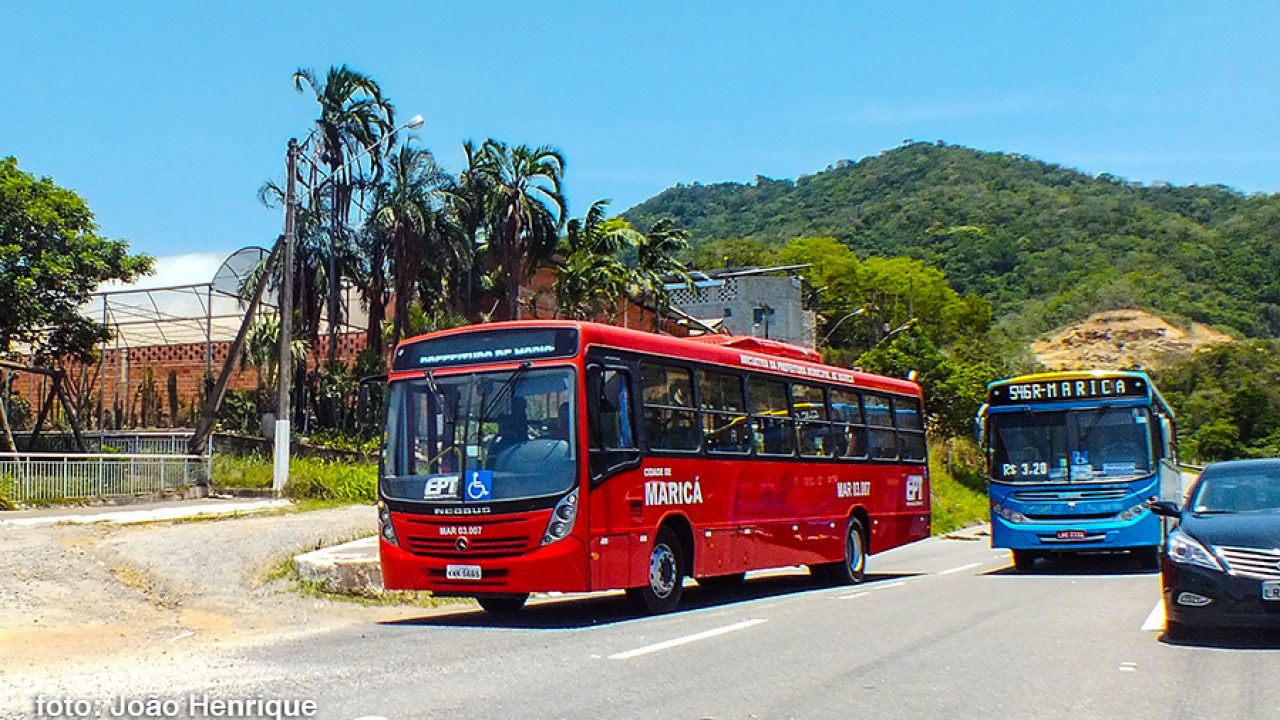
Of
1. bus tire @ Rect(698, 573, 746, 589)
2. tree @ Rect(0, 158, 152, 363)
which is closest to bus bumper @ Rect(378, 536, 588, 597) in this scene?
bus tire @ Rect(698, 573, 746, 589)

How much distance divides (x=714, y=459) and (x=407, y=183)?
25.5m

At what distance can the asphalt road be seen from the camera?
26.8 ft

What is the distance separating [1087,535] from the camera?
19781 mm

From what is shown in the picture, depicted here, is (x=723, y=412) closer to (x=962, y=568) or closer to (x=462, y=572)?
(x=462, y=572)

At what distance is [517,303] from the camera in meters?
39.4

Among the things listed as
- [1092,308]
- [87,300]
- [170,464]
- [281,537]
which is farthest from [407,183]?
[1092,308]

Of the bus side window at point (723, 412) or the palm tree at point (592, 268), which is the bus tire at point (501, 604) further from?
the palm tree at point (592, 268)

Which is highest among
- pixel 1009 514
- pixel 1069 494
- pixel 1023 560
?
pixel 1069 494

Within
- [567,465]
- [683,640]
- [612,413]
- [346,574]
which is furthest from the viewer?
[346,574]

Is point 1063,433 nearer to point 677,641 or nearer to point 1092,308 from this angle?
point 677,641

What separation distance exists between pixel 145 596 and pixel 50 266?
67.1 ft

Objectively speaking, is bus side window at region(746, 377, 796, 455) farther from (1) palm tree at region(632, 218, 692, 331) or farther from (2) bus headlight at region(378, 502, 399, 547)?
(1) palm tree at region(632, 218, 692, 331)

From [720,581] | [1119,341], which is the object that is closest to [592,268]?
[720,581]

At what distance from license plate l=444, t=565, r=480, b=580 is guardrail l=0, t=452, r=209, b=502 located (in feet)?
50.8
